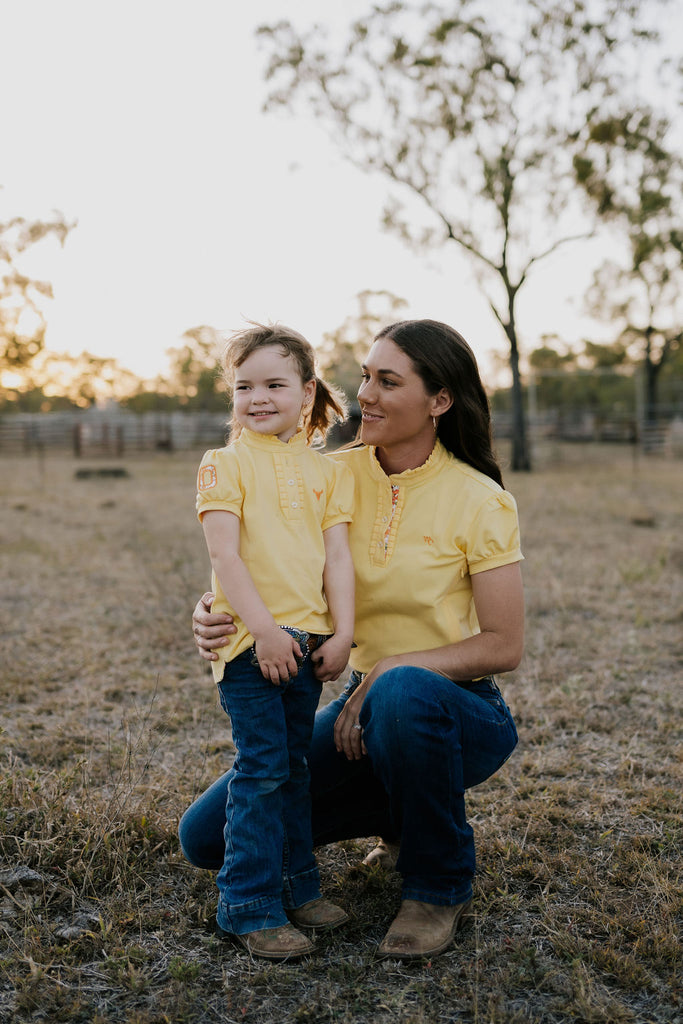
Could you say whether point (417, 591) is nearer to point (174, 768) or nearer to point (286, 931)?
point (286, 931)

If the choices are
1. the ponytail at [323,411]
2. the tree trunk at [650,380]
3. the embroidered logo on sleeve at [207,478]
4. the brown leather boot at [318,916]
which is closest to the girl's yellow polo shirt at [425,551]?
the ponytail at [323,411]

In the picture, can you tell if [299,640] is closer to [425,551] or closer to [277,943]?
[425,551]

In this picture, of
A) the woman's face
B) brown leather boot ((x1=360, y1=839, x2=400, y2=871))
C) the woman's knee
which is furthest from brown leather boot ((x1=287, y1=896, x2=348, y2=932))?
the woman's face

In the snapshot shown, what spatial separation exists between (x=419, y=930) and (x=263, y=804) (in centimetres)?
45

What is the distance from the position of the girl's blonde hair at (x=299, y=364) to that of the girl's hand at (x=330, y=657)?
1.89 ft

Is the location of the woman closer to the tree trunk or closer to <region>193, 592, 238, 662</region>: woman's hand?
<region>193, 592, 238, 662</region>: woman's hand

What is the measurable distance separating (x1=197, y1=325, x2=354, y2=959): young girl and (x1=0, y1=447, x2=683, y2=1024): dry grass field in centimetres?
15

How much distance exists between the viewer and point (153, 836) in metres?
2.50

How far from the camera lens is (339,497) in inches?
89.8

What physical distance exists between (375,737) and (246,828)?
1.18 ft

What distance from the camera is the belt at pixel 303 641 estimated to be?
81.5 inches

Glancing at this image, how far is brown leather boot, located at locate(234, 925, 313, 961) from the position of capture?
→ 6.42 feet

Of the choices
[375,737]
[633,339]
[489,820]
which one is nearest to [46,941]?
[375,737]

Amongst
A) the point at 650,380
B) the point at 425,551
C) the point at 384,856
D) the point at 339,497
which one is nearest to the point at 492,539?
the point at 425,551
